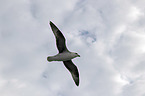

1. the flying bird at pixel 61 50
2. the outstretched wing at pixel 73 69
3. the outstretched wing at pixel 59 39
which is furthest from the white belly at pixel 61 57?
the outstretched wing at pixel 73 69

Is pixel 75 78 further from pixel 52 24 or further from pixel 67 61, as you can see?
pixel 52 24

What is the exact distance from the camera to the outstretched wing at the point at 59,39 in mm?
25328

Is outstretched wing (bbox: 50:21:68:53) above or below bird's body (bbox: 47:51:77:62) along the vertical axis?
above

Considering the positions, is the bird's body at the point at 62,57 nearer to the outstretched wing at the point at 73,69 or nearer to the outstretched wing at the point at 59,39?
the outstretched wing at the point at 59,39

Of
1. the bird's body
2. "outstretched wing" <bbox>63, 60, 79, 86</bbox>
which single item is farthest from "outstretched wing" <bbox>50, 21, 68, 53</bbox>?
"outstretched wing" <bbox>63, 60, 79, 86</bbox>

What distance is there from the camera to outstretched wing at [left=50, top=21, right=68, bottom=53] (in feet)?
83.1

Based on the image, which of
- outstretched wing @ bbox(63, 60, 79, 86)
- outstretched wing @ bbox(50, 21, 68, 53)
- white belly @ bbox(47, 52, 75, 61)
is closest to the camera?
outstretched wing @ bbox(50, 21, 68, 53)

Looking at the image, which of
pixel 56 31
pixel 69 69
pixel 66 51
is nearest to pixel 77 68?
pixel 69 69

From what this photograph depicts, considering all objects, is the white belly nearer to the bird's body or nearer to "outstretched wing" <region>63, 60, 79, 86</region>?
the bird's body

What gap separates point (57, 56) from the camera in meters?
25.8

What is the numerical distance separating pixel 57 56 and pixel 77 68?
13.7 feet

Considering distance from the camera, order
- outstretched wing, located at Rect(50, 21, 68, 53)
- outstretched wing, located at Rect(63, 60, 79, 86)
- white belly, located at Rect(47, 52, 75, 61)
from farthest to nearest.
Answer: outstretched wing, located at Rect(63, 60, 79, 86)
white belly, located at Rect(47, 52, 75, 61)
outstretched wing, located at Rect(50, 21, 68, 53)

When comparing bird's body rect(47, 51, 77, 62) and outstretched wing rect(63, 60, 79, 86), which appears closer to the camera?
bird's body rect(47, 51, 77, 62)

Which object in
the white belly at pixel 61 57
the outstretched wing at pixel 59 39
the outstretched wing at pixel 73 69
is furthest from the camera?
the outstretched wing at pixel 73 69
